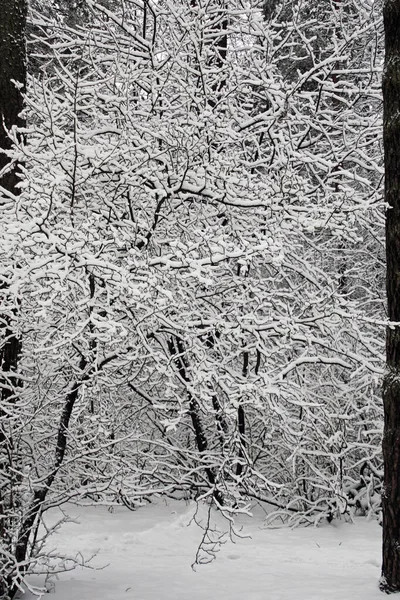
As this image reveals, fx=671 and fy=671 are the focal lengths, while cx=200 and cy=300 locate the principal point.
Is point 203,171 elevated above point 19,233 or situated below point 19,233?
above

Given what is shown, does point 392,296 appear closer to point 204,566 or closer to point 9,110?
point 204,566

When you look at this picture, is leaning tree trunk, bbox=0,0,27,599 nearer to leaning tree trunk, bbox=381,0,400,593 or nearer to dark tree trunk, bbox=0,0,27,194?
dark tree trunk, bbox=0,0,27,194

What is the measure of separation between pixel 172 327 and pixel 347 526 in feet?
14.3

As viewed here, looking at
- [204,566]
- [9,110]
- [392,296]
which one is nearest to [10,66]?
[9,110]

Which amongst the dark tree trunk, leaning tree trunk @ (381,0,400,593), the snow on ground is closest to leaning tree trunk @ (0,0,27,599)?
the dark tree trunk

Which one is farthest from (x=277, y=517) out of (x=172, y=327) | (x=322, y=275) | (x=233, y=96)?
(x=233, y=96)

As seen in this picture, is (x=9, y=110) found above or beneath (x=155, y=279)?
above

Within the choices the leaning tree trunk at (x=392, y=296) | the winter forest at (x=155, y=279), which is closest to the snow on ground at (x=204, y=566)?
the winter forest at (x=155, y=279)

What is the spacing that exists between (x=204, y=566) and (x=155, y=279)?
2944 millimetres

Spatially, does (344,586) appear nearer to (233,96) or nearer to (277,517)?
(277,517)

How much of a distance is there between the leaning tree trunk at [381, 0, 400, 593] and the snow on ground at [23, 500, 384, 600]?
1.66 feet

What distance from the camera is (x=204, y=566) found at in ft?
19.2

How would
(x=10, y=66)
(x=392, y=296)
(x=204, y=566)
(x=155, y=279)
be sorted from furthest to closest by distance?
1. (x=204, y=566)
2. (x=10, y=66)
3. (x=392, y=296)
4. (x=155, y=279)

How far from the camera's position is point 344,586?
16.1ft
